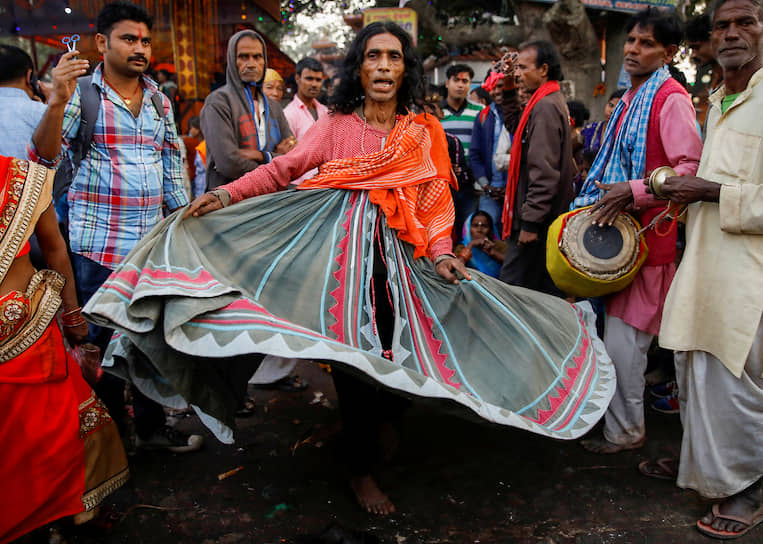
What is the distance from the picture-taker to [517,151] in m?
4.27

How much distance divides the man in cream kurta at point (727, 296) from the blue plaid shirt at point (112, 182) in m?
2.81

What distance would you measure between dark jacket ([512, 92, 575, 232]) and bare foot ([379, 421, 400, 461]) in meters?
1.70

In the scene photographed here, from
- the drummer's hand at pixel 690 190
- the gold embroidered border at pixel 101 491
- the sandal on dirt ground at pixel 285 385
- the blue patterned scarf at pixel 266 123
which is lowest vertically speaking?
the sandal on dirt ground at pixel 285 385

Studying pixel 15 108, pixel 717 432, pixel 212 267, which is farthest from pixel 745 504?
pixel 15 108

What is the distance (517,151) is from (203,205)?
2445 millimetres

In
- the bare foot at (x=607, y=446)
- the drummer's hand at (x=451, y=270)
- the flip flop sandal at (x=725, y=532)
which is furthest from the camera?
the bare foot at (x=607, y=446)

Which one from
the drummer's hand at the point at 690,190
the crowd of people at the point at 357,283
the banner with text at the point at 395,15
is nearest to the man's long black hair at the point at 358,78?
the crowd of people at the point at 357,283

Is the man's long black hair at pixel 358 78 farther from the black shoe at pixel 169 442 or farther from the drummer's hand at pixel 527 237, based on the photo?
the black shoe at pixel 169 442

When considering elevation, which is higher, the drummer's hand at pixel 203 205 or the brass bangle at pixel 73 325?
the drummer's hand at pixel 203 205

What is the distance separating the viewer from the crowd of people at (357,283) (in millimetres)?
2264

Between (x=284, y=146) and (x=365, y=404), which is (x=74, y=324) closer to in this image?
(x=365, y=404)

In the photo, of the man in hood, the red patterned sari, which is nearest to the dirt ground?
the red patterned sari

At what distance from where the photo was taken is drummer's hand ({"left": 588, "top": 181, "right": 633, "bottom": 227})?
2.96 meters

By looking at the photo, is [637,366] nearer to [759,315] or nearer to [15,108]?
[759,315]
